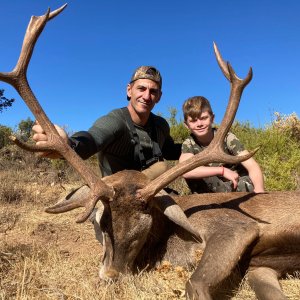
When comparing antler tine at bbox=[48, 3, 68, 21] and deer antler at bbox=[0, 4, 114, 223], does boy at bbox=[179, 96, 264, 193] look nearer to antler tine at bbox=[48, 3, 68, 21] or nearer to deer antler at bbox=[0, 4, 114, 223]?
deer antler at bbox=[0, 4, 114, 223]

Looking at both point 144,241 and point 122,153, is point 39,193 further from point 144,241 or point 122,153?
point 144,241

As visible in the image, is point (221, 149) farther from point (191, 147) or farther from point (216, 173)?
point (191, 147)

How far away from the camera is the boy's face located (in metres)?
5.59

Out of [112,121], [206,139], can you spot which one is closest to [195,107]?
[206,139]

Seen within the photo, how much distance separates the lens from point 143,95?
5.74 m

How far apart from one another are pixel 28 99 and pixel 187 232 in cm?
193

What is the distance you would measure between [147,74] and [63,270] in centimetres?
287

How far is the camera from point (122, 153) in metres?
5.81

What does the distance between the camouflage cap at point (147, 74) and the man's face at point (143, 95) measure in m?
0.04

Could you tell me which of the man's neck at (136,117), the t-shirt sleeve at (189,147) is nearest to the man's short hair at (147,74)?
the man's neck at (136,117)

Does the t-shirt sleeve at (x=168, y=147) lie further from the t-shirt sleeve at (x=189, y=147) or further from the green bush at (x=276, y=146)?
the green bush at (x=276, y=146)

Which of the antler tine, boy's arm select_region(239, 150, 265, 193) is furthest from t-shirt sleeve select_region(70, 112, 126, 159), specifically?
boy's arm select_region(239, 150, 265, 193)

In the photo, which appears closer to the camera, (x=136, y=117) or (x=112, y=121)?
(x=112, y=121)

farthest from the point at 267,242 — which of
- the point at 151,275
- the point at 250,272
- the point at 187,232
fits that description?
the point at 151,275
